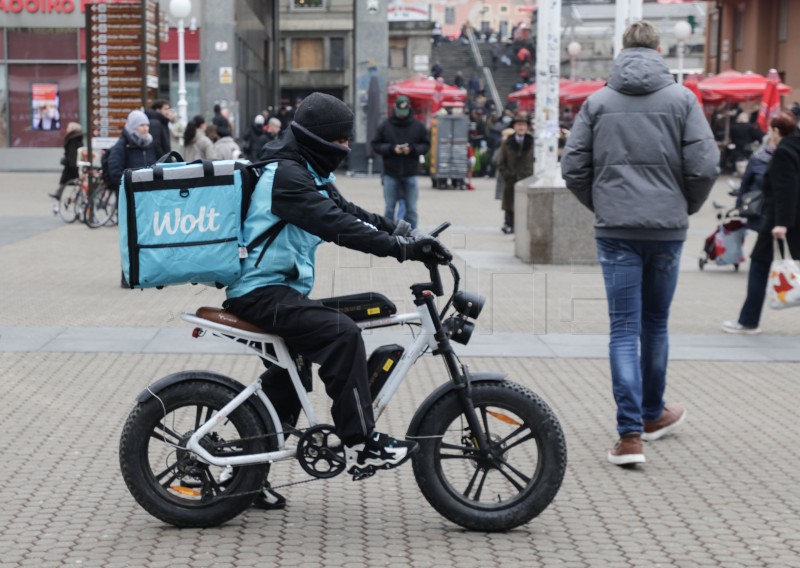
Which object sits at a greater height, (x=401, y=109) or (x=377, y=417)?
(x=401, y=109)

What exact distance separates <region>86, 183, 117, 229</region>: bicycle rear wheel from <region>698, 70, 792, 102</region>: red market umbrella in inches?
821

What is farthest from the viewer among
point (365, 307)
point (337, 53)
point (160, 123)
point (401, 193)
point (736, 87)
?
point (337, 53)

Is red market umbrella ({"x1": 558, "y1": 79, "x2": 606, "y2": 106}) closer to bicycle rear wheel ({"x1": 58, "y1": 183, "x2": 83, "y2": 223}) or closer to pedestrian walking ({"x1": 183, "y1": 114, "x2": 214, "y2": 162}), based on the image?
bicycle rear wheel ({"x1": 58, "y1": 183, "x2": 83, "y2": 223})

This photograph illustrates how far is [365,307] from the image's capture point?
5.06 meters

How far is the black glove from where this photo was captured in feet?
15.9

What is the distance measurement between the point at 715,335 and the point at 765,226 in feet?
2.87

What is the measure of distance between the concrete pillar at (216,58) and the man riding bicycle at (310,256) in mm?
33371

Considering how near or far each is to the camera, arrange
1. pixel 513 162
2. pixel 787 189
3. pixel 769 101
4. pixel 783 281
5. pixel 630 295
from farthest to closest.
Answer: pixel 769 101, pixel 513 162, pixel 783 281, pixel 787 189, pixel 630 295

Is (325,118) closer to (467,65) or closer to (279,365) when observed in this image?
(279,365)

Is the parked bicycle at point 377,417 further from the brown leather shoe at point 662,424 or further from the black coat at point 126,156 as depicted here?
the black coat at point 126,156

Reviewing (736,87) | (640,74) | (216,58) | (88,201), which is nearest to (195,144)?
(88,201)

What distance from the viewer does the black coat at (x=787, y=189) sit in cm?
968

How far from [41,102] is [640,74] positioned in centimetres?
3418

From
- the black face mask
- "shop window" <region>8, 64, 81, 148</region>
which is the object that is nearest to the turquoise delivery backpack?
the black face mask
